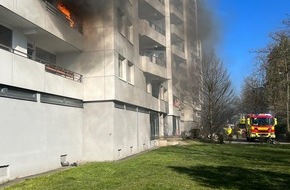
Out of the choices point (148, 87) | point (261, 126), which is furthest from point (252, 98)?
point (148, 87)

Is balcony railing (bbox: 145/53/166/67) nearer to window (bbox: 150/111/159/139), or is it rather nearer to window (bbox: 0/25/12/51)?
window (bbox: 150/111/159/139)

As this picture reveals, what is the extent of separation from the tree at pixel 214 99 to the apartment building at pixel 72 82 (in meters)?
7.22

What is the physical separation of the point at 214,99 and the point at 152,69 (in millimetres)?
7634

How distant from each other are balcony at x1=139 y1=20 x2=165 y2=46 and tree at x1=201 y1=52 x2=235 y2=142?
4.15m

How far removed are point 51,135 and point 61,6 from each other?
18.8 feet

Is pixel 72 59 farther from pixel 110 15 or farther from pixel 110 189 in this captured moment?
pixel 110 189

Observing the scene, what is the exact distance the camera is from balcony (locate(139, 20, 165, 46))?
26703 millimetres

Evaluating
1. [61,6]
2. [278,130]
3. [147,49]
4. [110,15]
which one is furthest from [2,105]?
[278,130]

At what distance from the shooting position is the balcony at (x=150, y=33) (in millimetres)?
26703

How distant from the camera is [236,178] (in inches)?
401

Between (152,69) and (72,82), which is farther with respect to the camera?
(152,69)

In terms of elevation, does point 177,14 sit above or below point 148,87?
above

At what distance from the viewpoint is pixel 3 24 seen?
512 inches

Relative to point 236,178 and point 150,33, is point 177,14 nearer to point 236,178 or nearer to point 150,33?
point 236,178
